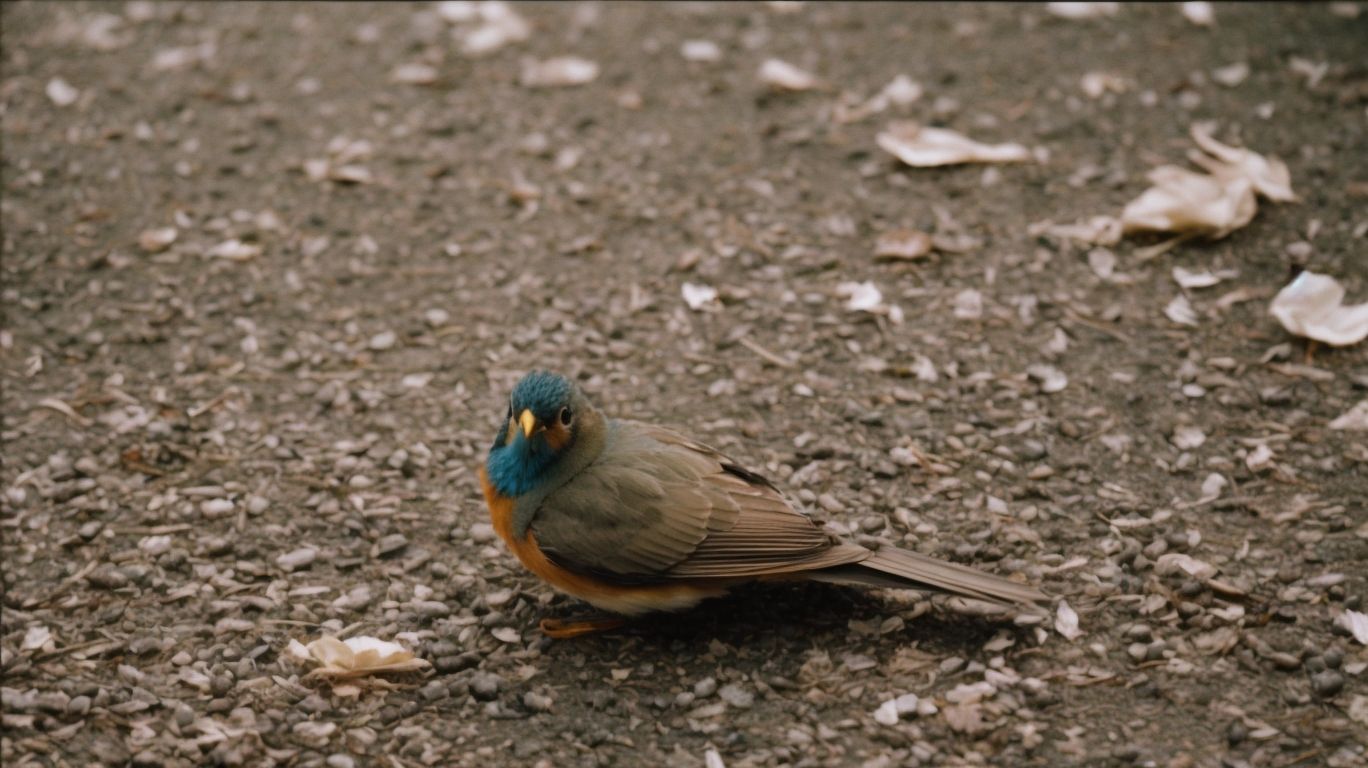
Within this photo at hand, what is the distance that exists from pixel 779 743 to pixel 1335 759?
1295mm

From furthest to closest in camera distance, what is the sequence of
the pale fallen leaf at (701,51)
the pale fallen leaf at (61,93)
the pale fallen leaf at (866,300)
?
the pale fallen leaf at (701,51), the pale fallen leaf at (61,93), the pale fallen leaf at (866,300)

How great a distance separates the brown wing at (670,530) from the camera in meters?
3.34

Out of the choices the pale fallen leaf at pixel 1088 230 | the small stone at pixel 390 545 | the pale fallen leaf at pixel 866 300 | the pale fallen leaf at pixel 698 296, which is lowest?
the small stone at pixel 390 545

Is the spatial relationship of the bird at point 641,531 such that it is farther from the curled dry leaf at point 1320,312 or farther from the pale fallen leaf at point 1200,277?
the pale fallen leaf at point 1200,277

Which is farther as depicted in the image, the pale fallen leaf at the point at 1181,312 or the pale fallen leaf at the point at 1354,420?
the pale fallen leaf at the point at 1181,312

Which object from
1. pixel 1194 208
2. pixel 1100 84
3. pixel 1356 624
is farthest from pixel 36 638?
pixel 1100 84

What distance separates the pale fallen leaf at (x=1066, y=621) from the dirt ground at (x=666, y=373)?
3 cm

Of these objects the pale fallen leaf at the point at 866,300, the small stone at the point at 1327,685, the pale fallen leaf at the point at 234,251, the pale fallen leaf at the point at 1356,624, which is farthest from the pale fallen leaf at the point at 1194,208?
the pale fallen leaf at the point at 234,251

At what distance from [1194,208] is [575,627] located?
2.99 meters

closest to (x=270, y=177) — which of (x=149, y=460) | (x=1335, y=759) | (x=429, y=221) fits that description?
(x=429, y=221)

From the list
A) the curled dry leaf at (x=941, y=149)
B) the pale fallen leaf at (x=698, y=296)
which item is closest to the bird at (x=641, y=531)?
the pale fallen leaf at (x=698, y=296)

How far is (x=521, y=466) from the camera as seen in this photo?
3.43 m

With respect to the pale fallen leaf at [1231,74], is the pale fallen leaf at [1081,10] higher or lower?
higher

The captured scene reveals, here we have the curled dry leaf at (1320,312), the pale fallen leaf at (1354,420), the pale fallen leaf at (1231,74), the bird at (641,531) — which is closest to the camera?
the bird at (641,531)
